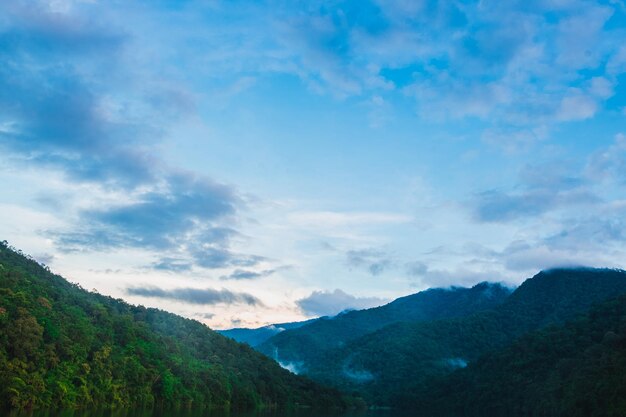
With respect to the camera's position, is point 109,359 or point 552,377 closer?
point 109,359

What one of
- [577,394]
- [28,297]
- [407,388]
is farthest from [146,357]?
[407,388]

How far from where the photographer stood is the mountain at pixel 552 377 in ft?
271

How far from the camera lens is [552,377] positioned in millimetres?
111938

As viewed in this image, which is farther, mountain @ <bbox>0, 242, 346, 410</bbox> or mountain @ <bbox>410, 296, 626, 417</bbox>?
mountain @ <bbox>410, 296, 626, 417</bbox>

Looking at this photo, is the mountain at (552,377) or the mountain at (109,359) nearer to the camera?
the mountain at (109,359)

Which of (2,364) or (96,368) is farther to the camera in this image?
(96,368)

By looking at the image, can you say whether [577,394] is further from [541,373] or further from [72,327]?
[72,327]

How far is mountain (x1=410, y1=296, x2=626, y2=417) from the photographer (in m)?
82.5

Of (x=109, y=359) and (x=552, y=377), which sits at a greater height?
(x=109, y=359)

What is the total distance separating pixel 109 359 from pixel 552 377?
286ft

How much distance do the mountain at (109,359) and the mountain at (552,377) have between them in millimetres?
40473

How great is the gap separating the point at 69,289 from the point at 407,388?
13714cm

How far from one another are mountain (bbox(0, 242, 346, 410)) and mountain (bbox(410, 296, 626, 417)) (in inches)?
1593

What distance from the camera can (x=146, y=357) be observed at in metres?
92.4
